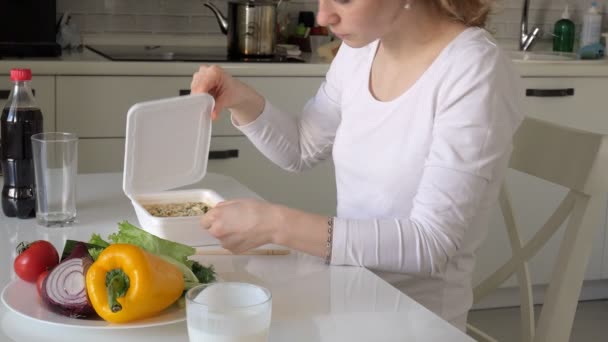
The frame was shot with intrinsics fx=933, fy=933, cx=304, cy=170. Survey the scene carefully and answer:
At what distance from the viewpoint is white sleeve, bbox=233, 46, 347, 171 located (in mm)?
1811

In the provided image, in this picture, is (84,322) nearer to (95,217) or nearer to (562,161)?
(95,217)

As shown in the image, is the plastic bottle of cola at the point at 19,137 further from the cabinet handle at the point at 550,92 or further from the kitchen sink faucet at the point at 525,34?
the kitchen sink faucet at the point at 525,34

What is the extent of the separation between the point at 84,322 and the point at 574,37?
315 centimetres

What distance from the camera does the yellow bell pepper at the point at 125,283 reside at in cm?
105

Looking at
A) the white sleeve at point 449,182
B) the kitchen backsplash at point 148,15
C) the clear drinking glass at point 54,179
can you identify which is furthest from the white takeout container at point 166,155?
the kitchen backsplash at point 148,15

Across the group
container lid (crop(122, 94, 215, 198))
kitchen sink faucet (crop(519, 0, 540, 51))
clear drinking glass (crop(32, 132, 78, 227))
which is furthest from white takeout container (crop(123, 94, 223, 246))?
kitchen sink faucet (crop(519, 0, 540, 51))

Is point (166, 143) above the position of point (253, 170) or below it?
above

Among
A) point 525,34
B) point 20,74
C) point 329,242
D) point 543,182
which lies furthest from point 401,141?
point 525,34

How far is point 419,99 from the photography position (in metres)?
1.55

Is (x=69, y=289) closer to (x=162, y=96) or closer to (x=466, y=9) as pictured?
(x=466, y=9)

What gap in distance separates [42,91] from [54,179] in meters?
1.25

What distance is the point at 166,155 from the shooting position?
1.44m

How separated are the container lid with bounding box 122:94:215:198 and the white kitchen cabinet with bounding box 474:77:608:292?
1.97m

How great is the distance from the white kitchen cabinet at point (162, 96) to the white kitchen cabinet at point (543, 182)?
69cm
